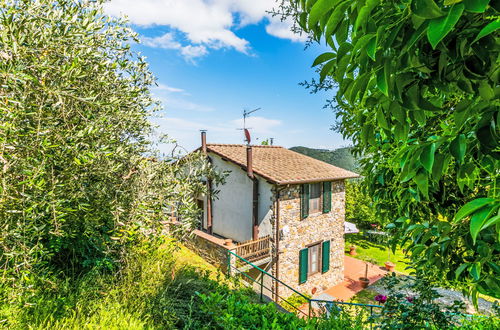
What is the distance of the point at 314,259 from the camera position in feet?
39.5

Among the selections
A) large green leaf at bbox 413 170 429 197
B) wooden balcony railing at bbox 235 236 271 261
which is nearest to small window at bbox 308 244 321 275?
wooden balcony railing at bbox 235 236 271 261

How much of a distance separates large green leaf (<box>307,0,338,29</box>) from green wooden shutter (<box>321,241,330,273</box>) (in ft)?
41.6

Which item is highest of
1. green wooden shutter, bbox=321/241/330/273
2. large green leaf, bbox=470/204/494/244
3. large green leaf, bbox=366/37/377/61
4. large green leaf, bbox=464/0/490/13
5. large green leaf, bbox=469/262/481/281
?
large green leaf, bbox=464/0/490/13

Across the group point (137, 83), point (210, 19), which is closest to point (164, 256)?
point (137, 83)

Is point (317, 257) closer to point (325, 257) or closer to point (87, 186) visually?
point (325, 257)

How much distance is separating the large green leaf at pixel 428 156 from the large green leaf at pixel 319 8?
656 millimetres

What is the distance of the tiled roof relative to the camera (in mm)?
10848

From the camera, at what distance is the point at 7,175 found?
252 cm

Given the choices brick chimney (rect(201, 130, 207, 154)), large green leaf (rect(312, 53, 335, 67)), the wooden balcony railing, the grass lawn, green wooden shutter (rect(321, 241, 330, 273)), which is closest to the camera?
large green leaf (rect(312, 53, 335, 67))

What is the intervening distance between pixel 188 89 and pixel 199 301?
5131mm

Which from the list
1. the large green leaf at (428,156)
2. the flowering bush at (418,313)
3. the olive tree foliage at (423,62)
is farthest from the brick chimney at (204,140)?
the large green leaf at (428,156)

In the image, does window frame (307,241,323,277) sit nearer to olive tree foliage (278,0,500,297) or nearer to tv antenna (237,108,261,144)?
tv antenna (237,108,261,144)

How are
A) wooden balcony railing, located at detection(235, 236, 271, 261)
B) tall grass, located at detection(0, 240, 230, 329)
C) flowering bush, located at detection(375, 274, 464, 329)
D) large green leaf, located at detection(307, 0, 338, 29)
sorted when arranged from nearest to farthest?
large green leaf, located at detection(307, 0, 338, 29) → tall grass, located at detection(0, 240, 230, 329) → flowering bush, located at detection(375, 274, 464, 329) → wooden balcony railing, located at detection(235, 236, 271, 261)

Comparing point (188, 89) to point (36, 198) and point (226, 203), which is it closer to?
point (36, 198)
